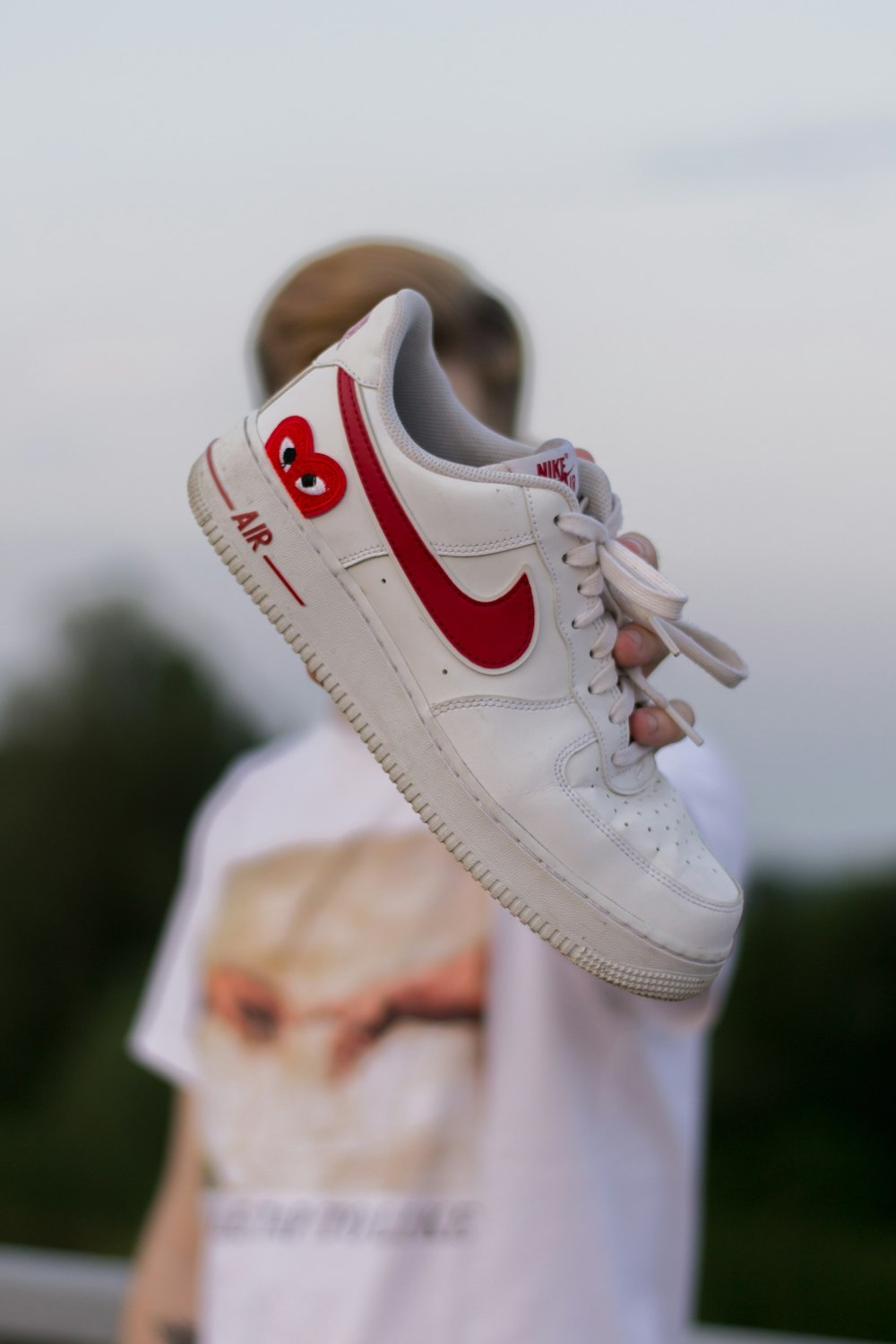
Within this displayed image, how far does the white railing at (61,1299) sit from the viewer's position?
6.18 feet

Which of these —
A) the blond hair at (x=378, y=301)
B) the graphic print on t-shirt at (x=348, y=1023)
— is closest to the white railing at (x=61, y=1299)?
the graphic print on t-shirt at (x=348, y=1023)

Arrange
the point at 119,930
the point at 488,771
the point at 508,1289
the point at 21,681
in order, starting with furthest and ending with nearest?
the point at 119,930 → the point at 21,681 → the point at 508,1289 → the point at 488,771

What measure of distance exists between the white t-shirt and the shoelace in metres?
0.38

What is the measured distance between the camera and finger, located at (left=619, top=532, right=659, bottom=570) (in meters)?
0.67

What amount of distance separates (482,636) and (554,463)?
0.35ft

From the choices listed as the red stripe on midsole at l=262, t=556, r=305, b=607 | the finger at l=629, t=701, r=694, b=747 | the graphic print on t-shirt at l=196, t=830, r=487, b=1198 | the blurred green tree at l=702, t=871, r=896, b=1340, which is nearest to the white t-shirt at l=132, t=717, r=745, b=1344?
the graphic print on t-shirt at l=196, t=830, r=487, b=1198

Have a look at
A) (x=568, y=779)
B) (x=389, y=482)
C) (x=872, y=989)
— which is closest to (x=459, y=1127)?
(x=568, y=779)

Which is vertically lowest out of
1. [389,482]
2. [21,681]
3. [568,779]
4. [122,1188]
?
[122,1188]

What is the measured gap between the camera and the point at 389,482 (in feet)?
2.08

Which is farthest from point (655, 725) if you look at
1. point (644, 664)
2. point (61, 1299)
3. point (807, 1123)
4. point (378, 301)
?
point (807, 1123)

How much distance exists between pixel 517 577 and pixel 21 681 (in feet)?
7.87

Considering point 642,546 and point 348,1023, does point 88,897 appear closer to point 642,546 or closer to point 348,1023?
point 348,1023

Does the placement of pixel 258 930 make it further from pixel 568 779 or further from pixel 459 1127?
pixel 568 779

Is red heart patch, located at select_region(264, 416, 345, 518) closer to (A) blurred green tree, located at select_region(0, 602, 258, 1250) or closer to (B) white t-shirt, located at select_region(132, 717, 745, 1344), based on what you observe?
(B) white t-shirt, located at select_region(132, 717, 745, 1344)
